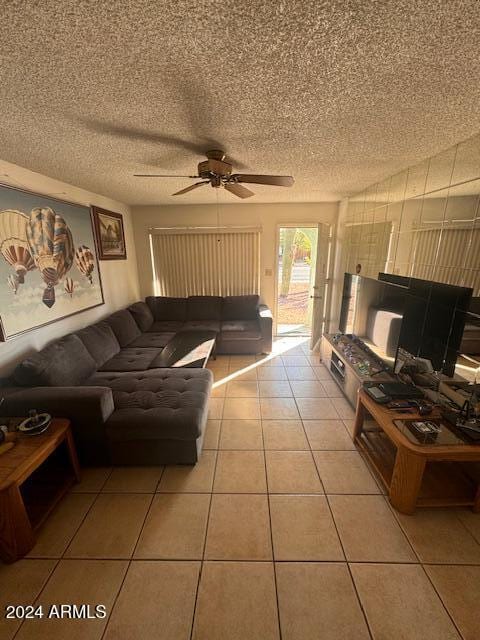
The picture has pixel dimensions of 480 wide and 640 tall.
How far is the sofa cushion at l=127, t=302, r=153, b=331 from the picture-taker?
3.83m

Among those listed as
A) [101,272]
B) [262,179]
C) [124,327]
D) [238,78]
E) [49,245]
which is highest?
[238,78]

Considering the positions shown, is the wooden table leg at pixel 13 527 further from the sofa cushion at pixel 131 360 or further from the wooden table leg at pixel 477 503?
the wooden table leg at pixel 477 503

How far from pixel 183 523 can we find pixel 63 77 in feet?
7.47

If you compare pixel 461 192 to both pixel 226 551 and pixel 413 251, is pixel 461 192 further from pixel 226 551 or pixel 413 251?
pixel 226 551

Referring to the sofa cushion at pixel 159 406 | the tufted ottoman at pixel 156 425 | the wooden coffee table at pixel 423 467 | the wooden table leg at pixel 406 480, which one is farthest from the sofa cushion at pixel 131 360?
the wooden table leg at pixel 406 480

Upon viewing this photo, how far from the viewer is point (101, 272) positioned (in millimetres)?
3332

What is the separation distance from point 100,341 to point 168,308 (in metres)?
1.58

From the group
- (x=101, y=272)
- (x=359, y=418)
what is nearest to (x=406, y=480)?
(x=359, y=418)

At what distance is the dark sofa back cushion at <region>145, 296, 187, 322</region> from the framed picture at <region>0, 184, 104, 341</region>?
Answer: 4.10ft

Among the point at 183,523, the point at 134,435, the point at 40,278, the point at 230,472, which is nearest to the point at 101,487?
the point at 134,435

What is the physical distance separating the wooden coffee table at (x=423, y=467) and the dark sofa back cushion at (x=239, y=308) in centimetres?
257

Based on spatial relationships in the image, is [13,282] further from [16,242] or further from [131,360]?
[131,360]

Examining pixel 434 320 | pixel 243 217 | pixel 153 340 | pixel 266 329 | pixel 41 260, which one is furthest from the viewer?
pixel 243 217

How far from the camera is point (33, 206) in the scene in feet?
7.36
